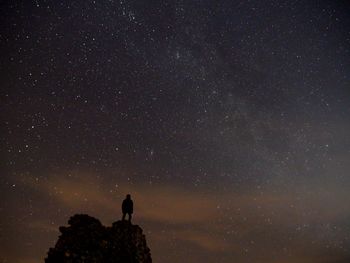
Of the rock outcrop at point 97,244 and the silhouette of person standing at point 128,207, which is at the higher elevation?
the silhouette of person standing at point 128,207

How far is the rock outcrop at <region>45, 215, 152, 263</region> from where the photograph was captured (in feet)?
87.3

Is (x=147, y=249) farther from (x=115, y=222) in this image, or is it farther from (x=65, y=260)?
Answer: (x=65, y=260)

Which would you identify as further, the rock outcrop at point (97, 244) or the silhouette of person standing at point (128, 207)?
the silhouette of person standing at point (128, 207)

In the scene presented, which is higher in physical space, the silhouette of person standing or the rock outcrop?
the silhouette of person standing

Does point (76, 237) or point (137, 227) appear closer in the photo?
point (76, 237)

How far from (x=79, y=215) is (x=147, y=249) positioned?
544 cm

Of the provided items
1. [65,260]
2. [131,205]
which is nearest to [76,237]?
[65,260]

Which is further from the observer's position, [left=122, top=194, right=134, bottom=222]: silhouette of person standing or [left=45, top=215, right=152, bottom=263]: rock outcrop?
[left=122, top=194, right=134, bottom=222]: silhouette of person standing

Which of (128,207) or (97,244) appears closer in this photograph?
(97,244)

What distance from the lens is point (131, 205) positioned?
3048 centimetres

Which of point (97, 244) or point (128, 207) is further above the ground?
point (128, 207)

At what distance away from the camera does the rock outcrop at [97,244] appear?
26.6 metres

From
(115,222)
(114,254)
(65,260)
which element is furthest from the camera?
(115,222)

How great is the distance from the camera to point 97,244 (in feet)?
90.2
